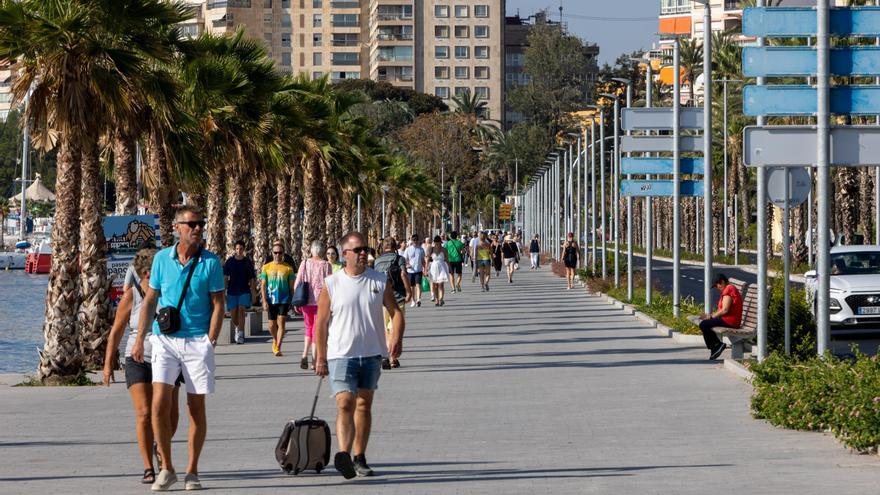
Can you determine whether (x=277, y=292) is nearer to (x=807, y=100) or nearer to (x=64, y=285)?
(x=64, y=285)

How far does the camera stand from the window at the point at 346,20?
179 metres

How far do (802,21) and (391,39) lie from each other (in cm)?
15996

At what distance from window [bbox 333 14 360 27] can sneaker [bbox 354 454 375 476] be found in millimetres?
169225

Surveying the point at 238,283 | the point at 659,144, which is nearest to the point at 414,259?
the point at 659,144

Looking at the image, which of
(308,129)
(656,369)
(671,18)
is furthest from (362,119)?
(671,18)

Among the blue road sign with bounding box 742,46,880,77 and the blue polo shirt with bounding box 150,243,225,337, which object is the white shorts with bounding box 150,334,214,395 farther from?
the blue road sign with bounding box 742,46,880,77

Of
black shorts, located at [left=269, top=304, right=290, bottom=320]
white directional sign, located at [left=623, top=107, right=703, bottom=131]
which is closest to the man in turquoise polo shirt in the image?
black shorts, located at [left=269, top=304, right=290, bottom=320]

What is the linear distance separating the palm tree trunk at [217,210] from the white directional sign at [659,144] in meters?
8.99

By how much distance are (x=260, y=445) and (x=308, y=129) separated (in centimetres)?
3257

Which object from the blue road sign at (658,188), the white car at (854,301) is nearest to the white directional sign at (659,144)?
the blue road sign at (658,188)

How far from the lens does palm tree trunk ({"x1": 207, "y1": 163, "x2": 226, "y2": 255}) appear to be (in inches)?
1459

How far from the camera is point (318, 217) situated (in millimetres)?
52125

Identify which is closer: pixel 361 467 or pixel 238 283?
pixel 361 467

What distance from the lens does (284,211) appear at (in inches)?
1986
